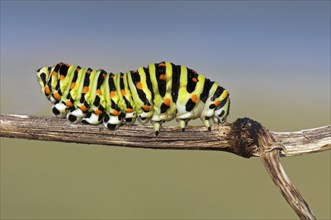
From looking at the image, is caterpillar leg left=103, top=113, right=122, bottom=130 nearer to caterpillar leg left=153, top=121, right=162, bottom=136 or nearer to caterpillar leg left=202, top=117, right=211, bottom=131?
caterpillar leg left=153, top=121, right=162, bottom=136

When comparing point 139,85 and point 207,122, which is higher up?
point 139,85

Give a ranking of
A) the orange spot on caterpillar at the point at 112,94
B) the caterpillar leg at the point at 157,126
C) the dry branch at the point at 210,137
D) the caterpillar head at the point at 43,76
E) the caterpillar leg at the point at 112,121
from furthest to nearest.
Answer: the caterpillar head at the point at 43,76 < the orange spot on caterpillar at the point at 112,94 < the caterpillar leg at the point at 112,121 < the caterpillar leg at the point at 157,126 < the dry branch at the point at 210,137

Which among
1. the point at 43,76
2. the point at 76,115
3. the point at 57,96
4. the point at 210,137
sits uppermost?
the point at 43,76

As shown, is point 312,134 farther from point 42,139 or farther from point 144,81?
point 42,139

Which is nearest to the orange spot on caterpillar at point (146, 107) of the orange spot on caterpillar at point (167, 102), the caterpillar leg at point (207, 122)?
the orange spot on caterpillar at point (167, 102)

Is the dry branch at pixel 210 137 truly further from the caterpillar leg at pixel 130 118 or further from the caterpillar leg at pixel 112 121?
the caterpillar leg at pixel 130 118

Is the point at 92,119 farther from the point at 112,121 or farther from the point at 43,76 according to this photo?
the point at 43,76

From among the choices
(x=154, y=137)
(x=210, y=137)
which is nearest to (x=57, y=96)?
(x=154, y=137)
